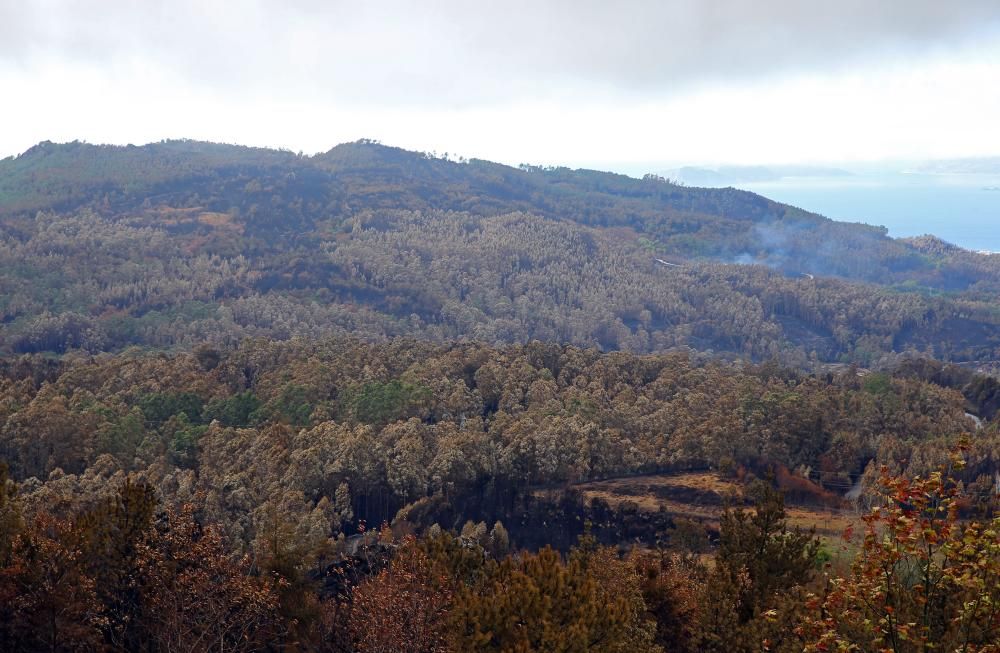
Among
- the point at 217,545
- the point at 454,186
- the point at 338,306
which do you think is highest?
the point at 454,186

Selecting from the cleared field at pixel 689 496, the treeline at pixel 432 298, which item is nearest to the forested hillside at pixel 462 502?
the cleared field at pixel 689 496

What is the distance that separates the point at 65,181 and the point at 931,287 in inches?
6521

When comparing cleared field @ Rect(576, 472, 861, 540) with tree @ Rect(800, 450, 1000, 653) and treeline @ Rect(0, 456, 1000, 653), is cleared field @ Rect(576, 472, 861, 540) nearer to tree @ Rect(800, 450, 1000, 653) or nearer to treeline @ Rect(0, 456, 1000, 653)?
treeline @ Rect(0, 456, 1000, 653)

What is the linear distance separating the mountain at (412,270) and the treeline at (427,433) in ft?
118

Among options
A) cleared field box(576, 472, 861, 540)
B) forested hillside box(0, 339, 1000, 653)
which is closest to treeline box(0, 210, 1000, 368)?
forested hillside box(0, 339, 1000, 653)

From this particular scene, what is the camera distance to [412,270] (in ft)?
421

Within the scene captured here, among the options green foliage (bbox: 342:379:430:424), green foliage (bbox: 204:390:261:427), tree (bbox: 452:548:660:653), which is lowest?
green foliage (bbox: 204:390:261:427)

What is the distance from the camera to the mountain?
102 metres

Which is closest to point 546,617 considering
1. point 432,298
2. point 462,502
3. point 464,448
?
point 462,502

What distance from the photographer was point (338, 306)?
359 ft

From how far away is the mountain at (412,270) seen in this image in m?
102

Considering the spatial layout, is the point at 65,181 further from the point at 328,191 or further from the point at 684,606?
the point at 684,606

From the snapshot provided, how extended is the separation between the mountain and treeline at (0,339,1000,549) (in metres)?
36.0

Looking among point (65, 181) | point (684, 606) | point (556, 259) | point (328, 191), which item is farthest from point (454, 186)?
point (684, 606)
